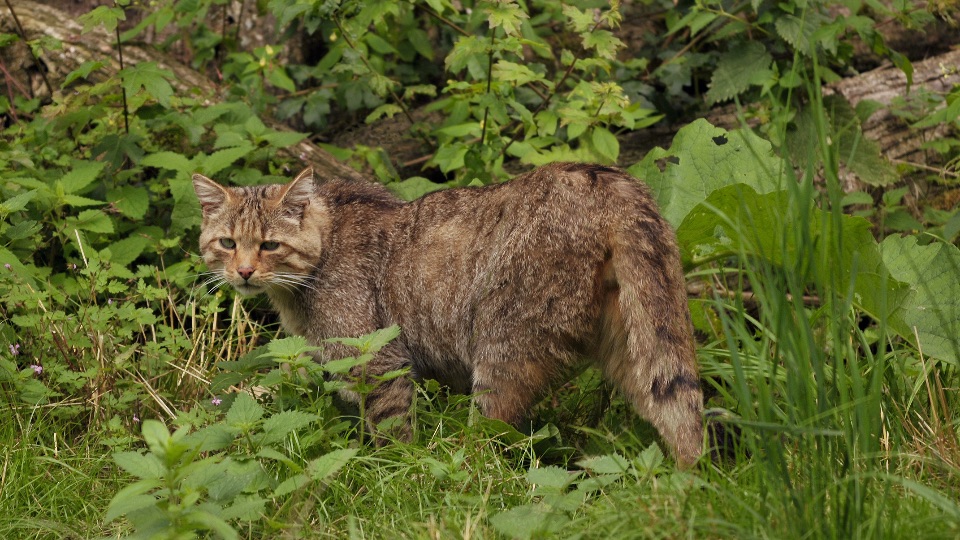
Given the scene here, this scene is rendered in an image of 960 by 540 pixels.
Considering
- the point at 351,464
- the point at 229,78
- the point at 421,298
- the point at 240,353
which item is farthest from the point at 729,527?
the point at 229,78

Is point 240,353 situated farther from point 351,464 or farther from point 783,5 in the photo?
point 783,5

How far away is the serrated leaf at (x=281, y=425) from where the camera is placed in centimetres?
342

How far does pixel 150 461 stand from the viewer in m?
3.07

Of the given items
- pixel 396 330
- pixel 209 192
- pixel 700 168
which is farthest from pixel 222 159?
pixel 700 168

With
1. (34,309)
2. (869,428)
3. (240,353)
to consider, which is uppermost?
(869,428)

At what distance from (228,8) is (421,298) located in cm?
369

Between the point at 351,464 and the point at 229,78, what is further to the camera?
the point at 229,78

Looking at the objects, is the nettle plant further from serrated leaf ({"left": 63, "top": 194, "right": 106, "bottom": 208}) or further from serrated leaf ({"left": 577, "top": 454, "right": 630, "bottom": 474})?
serrated leaf ({"left": 577, "top": 454, "right": 630, "bottom": 474})

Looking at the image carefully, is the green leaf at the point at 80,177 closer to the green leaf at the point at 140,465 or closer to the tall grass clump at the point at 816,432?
the green leaf at the point at 140,465

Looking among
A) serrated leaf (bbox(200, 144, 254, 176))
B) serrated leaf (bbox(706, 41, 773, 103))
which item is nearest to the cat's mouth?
serrated leaf (bbox(200, 144, 254, 176))

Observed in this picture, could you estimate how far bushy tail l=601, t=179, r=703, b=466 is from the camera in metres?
3.56

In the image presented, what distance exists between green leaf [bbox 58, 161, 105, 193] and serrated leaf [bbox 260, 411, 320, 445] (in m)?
2.35

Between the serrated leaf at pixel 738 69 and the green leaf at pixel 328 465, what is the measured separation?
355cm

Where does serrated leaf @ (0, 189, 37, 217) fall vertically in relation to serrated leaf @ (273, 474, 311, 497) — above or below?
above
